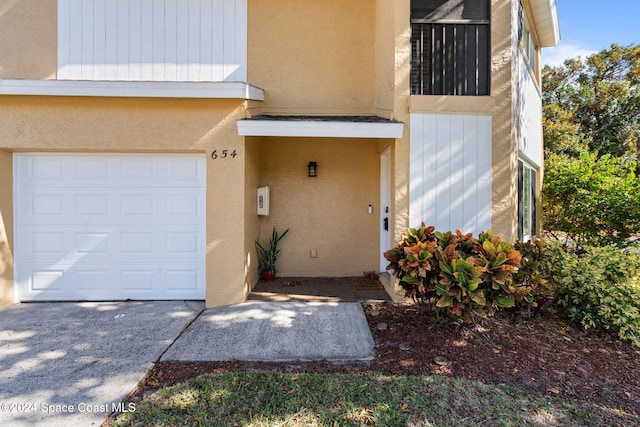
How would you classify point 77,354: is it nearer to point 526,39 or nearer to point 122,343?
point 122,343

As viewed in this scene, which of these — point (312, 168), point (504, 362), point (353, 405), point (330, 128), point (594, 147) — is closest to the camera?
point (353, 405)

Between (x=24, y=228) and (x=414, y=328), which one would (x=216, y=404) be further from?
(x=24, y=228)

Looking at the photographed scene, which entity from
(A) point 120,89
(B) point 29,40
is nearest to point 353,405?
(A) point 120,89

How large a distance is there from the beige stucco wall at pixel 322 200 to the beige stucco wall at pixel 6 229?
4.23 m

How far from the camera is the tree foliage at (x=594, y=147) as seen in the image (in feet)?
23.6

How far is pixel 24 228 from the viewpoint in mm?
5754

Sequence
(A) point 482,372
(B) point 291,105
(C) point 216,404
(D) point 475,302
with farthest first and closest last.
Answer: (B) point 291,105 < (D) point 475,302 < (A) point 482,372 < (C) point 216,404

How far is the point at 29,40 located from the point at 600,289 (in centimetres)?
972

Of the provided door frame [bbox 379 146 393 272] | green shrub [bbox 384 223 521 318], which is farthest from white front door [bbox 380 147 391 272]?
green shrub [bbox 384 223 521 318]

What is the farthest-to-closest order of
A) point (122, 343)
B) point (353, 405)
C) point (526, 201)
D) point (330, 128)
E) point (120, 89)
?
1. point (526, 201)
2. point (330, 128)
3. point (120, 89)
4. point (122, 343)
5. point (353, 405)

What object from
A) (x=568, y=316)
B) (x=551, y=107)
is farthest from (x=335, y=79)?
(x=551, y=107)

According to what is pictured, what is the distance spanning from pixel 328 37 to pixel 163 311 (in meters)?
6.00

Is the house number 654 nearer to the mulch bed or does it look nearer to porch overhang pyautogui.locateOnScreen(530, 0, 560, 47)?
the mulch bed

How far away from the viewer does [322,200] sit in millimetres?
7156
